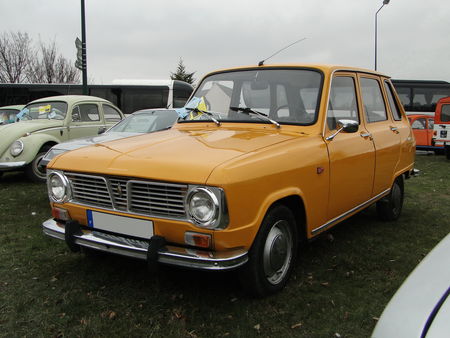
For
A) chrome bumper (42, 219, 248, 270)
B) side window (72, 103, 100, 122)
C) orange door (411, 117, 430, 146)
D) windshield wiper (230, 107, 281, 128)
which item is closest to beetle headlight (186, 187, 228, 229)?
chrome bumper (42, 219, 248, 270)

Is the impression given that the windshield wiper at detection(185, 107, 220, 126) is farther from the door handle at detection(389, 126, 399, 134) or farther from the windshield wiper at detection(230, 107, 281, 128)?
the door handle at detection(389, 126, 399, 134)

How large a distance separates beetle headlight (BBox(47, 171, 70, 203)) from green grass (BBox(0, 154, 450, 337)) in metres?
0.75

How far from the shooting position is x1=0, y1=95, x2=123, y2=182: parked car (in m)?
7.75

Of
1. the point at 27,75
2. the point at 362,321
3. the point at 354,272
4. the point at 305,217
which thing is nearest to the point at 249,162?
the point at 305,217

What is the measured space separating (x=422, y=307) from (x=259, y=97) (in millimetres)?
2859

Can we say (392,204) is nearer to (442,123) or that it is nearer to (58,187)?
(58,187)

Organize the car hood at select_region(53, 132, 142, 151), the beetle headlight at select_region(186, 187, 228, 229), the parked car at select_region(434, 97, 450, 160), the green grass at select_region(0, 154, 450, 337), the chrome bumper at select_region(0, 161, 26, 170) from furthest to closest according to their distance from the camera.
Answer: the parked car at select_region(434, 97, 450, 160) → the chrome bumper at select_region(0, 161, 26, 170) → the car hood at select_region(53, 132, 142, 151) → the green grass at select_region(0, 154, 450, 337) → the beetle headlight at select_region(186, 187, 228, 229)

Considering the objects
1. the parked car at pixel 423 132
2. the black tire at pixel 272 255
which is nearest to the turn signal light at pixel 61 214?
the black tire at pixel 272 255

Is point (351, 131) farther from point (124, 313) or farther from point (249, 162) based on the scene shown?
point (124, 313)

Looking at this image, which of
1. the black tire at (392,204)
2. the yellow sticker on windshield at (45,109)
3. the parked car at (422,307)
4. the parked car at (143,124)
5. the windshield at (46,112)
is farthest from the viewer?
the yellow sticker on windshield at (45,109)

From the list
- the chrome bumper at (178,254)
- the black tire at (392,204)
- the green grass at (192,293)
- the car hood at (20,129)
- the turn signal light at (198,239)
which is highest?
the car hood at (20,129)

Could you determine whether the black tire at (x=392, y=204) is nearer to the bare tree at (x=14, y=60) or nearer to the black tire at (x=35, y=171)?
the black tire at (x=35, y=171)

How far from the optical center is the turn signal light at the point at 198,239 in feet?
8.45

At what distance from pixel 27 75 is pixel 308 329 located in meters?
36.6
